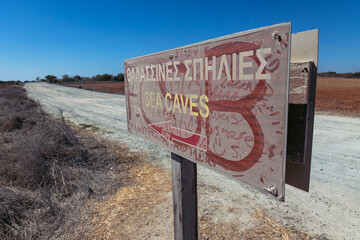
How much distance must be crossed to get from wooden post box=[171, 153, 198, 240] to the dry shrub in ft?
5.35

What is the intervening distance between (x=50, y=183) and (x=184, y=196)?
2763 millimetres

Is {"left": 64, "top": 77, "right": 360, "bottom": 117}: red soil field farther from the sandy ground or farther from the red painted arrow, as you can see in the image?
the red painted arrow

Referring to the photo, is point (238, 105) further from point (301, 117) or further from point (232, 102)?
point (301, 117)

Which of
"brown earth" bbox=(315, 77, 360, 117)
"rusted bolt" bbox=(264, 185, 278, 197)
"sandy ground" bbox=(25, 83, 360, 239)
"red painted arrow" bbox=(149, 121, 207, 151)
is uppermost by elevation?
"red painted arrow" bbox=(149, 121, 207, 151)

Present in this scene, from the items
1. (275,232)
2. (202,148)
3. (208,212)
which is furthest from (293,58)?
(208,212)

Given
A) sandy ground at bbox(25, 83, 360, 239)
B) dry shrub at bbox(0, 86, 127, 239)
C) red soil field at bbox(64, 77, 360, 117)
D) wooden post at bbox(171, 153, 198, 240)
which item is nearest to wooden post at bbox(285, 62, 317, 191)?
wooden post at bbox(171, 153, 198, 240)

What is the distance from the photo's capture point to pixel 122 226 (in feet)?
9.01

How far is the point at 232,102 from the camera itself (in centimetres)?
109

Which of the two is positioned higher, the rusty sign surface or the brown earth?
the rusty sign surface

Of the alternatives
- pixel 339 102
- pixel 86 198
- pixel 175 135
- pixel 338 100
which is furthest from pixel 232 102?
pixel 338 100

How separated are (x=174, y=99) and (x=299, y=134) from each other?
2.59ft

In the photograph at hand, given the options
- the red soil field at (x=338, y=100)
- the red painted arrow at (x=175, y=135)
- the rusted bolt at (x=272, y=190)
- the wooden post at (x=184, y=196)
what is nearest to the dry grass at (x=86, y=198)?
the wooden post at (x=184, y=196)

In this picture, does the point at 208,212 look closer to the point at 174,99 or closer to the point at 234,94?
the point at 174,99

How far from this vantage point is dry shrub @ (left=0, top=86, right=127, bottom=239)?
2682 mm
